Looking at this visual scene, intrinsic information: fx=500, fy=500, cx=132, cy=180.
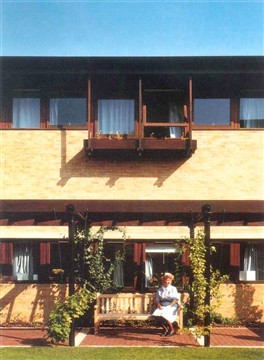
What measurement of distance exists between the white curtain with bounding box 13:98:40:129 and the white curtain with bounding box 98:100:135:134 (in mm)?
1899

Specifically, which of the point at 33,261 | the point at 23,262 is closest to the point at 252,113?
the point at 33,261

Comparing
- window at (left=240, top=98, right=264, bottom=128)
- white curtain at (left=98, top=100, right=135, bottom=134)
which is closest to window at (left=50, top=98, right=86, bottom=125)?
white curtain at (left=98, top=100, right=135, bottom=134)

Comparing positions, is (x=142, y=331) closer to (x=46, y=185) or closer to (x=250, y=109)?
(x=46, y=185)

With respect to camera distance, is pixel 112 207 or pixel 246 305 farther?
pixel 246 305

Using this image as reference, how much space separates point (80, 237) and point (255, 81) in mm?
6935

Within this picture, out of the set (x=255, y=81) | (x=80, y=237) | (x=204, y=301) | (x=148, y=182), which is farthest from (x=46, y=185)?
(x=255, y=81)

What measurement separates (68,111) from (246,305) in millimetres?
7665

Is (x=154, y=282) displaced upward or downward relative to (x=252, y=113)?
downward

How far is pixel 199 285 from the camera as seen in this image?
37.3 feet

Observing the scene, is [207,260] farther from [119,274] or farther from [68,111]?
[68,111]

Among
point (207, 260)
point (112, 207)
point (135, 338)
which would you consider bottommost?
point (135, 338)

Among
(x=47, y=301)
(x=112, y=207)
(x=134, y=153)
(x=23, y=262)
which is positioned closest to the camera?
(x=112, y=207)

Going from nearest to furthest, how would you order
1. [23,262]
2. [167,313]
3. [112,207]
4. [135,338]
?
[135,338]
[167,313]
[112,207]
[23,262]

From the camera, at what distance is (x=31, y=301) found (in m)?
14.2
